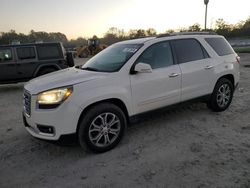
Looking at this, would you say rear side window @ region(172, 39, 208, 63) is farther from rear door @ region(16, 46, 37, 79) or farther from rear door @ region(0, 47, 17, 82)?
rear door @ region(0, 47, 17, 82)

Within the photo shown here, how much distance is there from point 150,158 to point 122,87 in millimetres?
1173

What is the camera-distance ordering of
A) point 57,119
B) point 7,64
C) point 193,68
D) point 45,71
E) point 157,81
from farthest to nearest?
point 45,71
point 7,64
point 193,68
point 157,81
point 57,119

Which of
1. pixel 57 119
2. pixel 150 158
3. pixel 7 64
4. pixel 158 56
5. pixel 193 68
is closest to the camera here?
pixel 57 119

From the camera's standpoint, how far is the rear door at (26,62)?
917 cm

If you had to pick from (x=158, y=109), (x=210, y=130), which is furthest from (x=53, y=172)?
(x=210, y=130)

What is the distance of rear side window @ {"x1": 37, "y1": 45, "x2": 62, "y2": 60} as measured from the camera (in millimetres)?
9375

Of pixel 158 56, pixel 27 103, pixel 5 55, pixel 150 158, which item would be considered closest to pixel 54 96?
pixel 27 103

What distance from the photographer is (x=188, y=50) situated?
15.7ft

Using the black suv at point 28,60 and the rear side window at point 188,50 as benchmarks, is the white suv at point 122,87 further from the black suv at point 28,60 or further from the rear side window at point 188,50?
the black suv at point 28,60

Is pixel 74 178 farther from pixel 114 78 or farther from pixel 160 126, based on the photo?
pixel 160 126

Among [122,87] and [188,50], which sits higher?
[188,50]

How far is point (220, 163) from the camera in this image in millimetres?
3322

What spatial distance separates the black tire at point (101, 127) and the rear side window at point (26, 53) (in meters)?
6.66

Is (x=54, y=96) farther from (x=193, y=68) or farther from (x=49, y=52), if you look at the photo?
(x=49, y=52)
